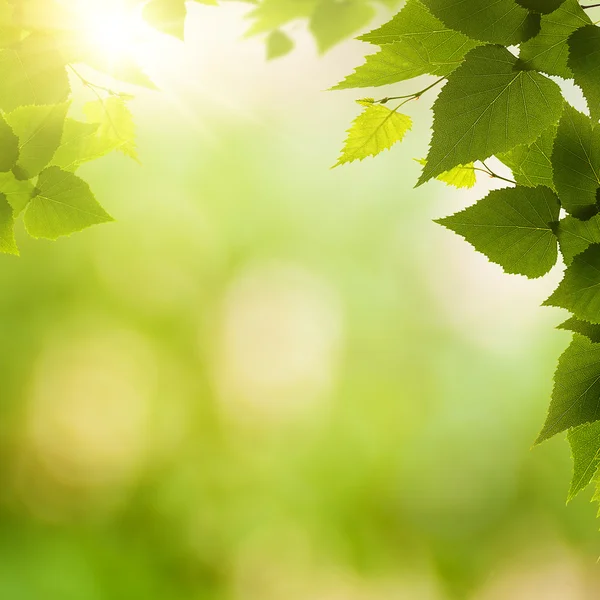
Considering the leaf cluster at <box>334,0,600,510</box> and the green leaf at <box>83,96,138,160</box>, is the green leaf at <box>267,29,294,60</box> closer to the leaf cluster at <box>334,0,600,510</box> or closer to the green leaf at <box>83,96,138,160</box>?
the green leaf at <box>83,96,138,160</box>

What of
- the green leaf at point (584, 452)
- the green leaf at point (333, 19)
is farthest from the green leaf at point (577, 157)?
the green leaf at point (333, 19)

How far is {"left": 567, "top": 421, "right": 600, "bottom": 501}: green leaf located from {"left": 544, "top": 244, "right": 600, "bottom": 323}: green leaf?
128 millimetres

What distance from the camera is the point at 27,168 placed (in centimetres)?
65

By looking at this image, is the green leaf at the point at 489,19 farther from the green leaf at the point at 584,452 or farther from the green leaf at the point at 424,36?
the green leaf at the point at 584,452

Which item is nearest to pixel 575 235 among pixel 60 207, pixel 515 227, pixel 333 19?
pixel 515 227

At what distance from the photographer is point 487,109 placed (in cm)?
53

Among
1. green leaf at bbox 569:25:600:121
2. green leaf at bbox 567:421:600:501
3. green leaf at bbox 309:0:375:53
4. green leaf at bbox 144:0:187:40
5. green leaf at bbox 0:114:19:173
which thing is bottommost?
green leaf at bbox 567:421:600:501

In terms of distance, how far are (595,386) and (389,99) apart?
15.3 inches

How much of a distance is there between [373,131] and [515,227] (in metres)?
0.22

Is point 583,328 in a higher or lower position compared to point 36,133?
lower

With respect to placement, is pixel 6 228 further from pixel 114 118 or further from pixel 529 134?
pixel 529 134

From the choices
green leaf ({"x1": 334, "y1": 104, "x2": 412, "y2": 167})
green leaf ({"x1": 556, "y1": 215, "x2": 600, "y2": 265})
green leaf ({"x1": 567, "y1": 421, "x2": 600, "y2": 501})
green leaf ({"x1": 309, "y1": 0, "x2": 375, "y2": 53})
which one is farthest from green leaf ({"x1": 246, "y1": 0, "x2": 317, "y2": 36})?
green leaf ({"x1": 567, "y1": 421, "x2": 600, "y2": 501})

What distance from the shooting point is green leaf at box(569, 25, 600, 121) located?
19.4 inches

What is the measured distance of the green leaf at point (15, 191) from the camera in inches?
25.5
